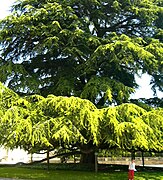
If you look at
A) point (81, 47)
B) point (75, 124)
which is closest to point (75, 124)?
point (75, 124)

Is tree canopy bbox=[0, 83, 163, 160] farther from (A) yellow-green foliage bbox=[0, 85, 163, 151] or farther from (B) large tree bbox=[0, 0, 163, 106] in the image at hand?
(B) large tree bbox=[0, 0, 163, 106]

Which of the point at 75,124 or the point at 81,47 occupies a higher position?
the point at 81,47

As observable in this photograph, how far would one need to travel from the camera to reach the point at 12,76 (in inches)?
636

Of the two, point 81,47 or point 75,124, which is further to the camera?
point 81,47

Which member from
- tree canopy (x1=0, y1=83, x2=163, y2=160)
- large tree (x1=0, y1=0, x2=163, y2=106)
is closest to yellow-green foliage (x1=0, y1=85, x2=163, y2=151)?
tree canopy (x1=0, y1=83, x2=163, y2=160)

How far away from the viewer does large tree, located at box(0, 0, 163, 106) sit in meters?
15.0

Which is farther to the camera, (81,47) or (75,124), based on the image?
(81,47)

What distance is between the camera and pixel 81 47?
16188 mm

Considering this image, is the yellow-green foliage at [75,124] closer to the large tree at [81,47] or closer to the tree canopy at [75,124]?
the tree canopy at [75,124]

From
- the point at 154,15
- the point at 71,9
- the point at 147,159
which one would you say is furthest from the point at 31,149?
the point at 147,159

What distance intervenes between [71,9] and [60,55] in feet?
8.97

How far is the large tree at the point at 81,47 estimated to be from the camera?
1504 cm

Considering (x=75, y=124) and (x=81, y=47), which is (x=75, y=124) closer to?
(x=75, y=124)

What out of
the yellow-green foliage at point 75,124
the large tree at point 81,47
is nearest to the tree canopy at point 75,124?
the yellow-green foliage at point 75,124
